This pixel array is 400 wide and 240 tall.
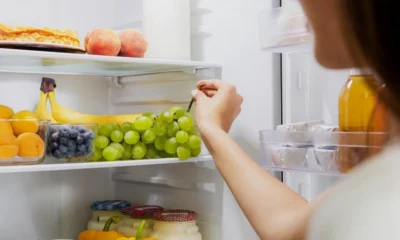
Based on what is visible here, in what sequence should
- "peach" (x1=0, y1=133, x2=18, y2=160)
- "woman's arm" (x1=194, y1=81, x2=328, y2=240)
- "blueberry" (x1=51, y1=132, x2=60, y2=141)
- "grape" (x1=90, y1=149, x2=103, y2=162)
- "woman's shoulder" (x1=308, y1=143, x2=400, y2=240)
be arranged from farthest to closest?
"grape" (x1=90, y1=149, x2=103, y2=162) < "blueberry" (x1=51, y1=132, x2=60, y2=141) < "peach" (x1=0, y1=133, x2=18, y2=160) < "woman's arm" (x1=194, y1=81, x2=328, y2=240) < "woman's shoulder" (x1=308, y1=143, x2=400, y2=240)

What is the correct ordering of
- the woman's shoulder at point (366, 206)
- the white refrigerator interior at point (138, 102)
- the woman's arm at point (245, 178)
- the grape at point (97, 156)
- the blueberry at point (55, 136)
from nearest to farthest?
1. the woman's shoulder at point (366, 206)
2. the woman's arm at point (245, 178)
3. the blueberry at point (55, 136)
4. the grape at point (97, 156)
5. the white refrigerator interior at point (138, 102)

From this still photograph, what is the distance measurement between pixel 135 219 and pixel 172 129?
326 mm

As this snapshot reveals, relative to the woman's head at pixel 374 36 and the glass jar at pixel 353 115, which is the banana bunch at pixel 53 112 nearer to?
the glass jar at pixel 353 115

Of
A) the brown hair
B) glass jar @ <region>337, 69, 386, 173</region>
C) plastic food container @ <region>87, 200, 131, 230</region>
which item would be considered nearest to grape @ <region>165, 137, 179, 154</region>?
plastic food container @ <region>87, 200, 131, 230</region>

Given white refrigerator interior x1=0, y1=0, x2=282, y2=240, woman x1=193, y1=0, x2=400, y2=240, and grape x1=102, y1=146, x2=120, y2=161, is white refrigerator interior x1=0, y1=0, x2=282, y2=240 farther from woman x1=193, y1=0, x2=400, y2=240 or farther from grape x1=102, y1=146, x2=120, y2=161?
woman x1=193, y1=0, x2=400, y2=240

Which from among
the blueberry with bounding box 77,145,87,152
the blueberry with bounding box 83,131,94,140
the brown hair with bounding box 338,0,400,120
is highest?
the brown hair with bounding box 338,0,400,120

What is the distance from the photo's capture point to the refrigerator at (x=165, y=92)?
4.92ft

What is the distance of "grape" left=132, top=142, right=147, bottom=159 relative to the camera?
162 centimetres

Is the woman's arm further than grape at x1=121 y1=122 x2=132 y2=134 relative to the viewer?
No

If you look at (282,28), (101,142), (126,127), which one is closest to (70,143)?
(101,142)

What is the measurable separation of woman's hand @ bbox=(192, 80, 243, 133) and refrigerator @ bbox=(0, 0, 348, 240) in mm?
123

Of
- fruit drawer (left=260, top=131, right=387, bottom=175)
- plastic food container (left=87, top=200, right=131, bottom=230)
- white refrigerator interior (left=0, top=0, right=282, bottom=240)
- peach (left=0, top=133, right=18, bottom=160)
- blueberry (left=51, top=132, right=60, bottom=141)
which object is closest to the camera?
fruit drawer (left=260, top=131, right=387, bottom=175)

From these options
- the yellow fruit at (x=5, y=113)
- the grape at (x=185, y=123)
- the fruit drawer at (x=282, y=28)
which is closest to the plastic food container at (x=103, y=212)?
the grape at (x=185, y=123)

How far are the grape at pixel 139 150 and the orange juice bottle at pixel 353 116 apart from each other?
578 millimetres
